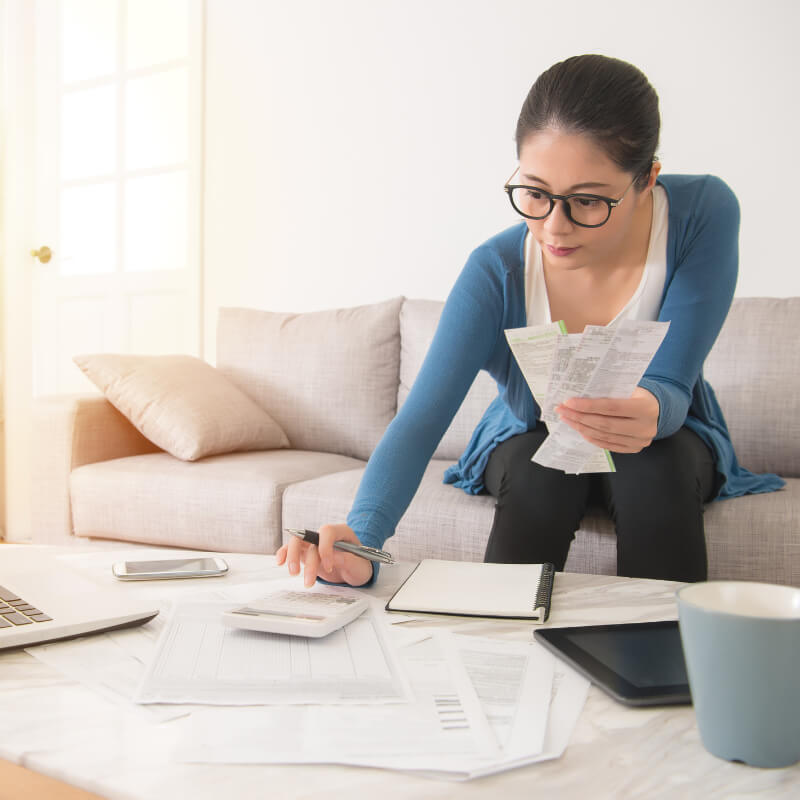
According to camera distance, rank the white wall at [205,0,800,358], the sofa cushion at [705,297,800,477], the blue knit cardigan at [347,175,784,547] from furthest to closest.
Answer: the white wall at [205,0,800,358] < the sofa cushion at [705,297,800,477] < the blue knit cardigan at [347,175,784,547]

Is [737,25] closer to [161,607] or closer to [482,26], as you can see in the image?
[482,26]

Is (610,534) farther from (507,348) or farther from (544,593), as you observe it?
(544,593)

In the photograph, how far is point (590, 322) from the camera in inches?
53.1

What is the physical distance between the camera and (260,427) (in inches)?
91.7

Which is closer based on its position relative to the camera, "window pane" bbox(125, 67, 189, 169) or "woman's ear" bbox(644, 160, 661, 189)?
"woman's ear" bbox(644, 160, 661, 189)

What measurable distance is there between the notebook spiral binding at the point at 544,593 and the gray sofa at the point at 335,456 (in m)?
0.58

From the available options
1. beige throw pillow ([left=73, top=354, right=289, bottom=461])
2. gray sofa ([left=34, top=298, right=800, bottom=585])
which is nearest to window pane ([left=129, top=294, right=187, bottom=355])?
gray sofa ([left=34, top=298, right=800, bottom=585])

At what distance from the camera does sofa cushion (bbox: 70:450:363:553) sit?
1884 mm

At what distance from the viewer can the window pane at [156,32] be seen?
10.7ft

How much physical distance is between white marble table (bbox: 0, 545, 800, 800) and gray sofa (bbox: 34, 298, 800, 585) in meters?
0.95

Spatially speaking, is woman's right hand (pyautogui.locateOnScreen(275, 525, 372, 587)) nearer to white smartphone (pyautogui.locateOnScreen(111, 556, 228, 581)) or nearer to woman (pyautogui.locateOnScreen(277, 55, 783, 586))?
woman (pyautogui.locateOnScreen(277, 55, 783, 586))

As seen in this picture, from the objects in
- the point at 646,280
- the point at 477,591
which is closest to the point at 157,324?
the point at 646,280

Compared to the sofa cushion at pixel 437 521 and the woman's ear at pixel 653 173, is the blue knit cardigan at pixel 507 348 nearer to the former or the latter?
the woman's ear at pixel 653 173

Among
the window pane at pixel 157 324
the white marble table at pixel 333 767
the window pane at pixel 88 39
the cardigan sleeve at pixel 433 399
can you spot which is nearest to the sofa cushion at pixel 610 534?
the cardigan sleeve at pixel 433 399
